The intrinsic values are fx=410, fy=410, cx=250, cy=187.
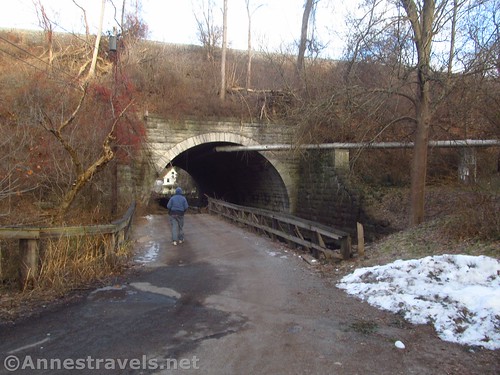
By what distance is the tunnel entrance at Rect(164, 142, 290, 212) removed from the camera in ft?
70.4

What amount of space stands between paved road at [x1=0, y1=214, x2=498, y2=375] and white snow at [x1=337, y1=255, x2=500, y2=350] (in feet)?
0.77

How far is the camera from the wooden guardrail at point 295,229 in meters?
8.47

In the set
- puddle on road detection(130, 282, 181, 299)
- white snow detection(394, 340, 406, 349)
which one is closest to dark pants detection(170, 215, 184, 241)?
puddle on road detection(130, 282, 181, 299)

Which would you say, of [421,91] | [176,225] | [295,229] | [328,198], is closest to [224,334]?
[295,229]

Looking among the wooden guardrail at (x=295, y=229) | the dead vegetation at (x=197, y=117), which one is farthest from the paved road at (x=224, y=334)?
the wooden guardrail at (x=295, y=229)

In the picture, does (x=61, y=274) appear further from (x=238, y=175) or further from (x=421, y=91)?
(x=238, y=175)

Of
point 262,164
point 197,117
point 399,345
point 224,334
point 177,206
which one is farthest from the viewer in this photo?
point 262,164

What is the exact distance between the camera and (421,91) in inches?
400

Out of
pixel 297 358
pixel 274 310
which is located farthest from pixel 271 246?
pixel 297 358

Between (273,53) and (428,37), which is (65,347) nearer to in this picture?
(428,37)

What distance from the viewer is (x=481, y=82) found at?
937 cm

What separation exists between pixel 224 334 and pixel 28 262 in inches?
133

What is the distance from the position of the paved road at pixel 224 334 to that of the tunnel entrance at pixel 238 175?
14361 millimetres

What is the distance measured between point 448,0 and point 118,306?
31.1 feet
